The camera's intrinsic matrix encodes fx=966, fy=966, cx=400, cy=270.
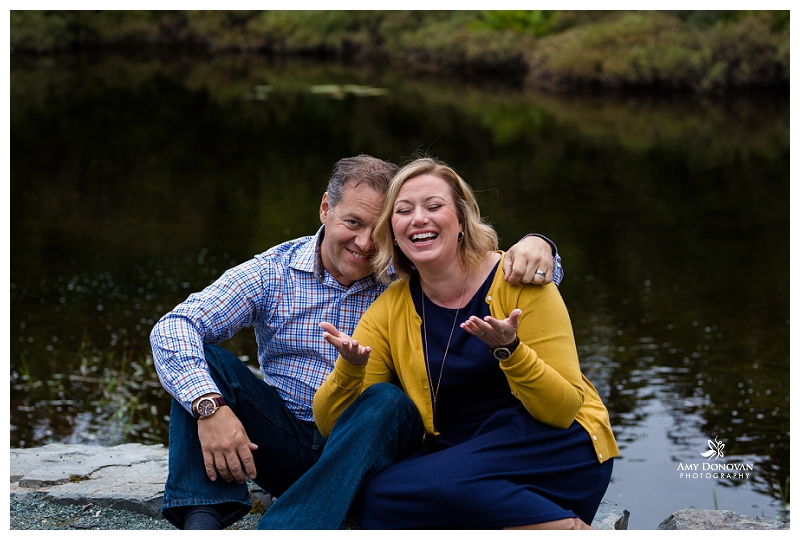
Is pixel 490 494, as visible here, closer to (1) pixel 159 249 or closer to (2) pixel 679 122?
(1) pixel 159 249

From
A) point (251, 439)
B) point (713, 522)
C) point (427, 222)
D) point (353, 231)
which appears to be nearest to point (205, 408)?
point (251, 439)

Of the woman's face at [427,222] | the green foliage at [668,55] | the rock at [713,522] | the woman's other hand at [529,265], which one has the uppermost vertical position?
the green foliage at [668,55]

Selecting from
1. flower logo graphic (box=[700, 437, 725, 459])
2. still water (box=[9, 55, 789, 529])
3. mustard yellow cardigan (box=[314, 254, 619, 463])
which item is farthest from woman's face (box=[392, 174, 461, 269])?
flower logo graphic (box=[700, 437, 725, 459])

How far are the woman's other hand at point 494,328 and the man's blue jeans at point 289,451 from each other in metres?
0.41

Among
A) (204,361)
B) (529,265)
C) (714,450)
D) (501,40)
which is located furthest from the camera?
(501,40)

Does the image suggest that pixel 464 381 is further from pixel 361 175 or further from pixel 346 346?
pixel 361 175

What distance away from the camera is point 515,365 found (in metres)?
2.59

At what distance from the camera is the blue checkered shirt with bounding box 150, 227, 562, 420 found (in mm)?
3143

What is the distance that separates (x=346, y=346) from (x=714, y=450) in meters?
3.53

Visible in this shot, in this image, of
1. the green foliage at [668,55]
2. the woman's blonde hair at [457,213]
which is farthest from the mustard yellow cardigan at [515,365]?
the green foliage at [668,55]

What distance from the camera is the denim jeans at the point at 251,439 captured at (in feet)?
9.40

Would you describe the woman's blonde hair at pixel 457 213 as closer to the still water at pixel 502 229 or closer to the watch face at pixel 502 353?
the watch face at pixel 502 353

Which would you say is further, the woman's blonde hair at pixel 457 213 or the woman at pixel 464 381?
the woman's blonde hair at pixel 457 213

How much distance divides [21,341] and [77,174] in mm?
6503
